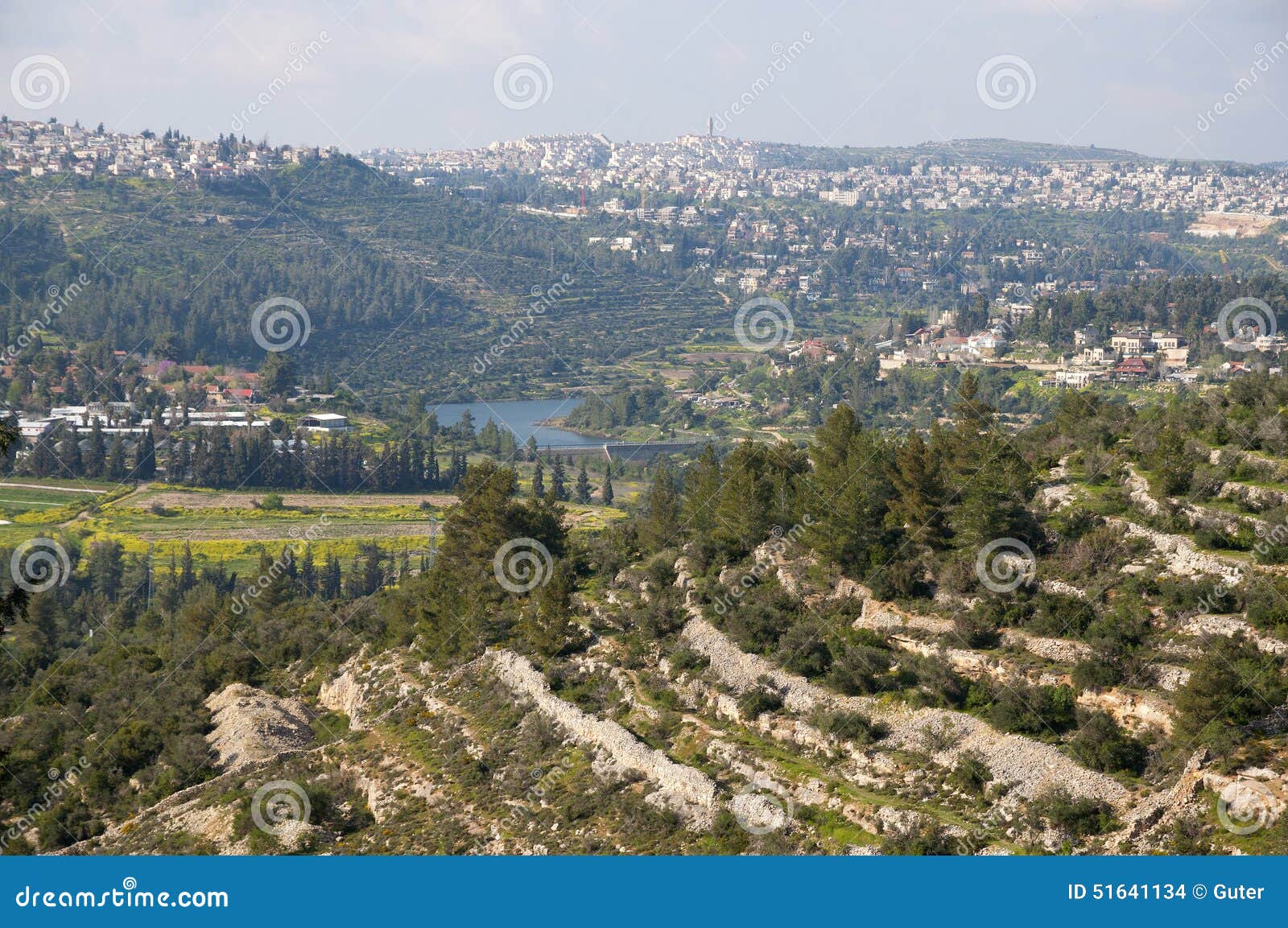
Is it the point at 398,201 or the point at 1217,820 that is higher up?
the point at 398,201

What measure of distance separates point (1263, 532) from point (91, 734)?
23026 millimetres

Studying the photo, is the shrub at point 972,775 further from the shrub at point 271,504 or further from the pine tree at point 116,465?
the pine tree at point 116,465

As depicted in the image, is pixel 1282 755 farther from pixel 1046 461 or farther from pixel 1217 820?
pixel 1046 461

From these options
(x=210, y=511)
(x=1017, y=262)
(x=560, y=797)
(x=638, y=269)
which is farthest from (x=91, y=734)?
(x=1017, y=262)

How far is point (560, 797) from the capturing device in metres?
19.1

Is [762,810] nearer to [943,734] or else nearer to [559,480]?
[943,734]

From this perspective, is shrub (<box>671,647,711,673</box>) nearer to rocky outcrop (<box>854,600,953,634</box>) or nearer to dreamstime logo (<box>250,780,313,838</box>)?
rocky outcrop (<box>854,600,953,634</box>)

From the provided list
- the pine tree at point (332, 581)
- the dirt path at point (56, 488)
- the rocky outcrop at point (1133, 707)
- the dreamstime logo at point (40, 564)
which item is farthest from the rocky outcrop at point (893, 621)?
the dirt path at point (56, 488)

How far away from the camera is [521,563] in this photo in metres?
28.6

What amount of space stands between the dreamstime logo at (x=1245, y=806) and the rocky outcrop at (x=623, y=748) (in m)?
6.21
